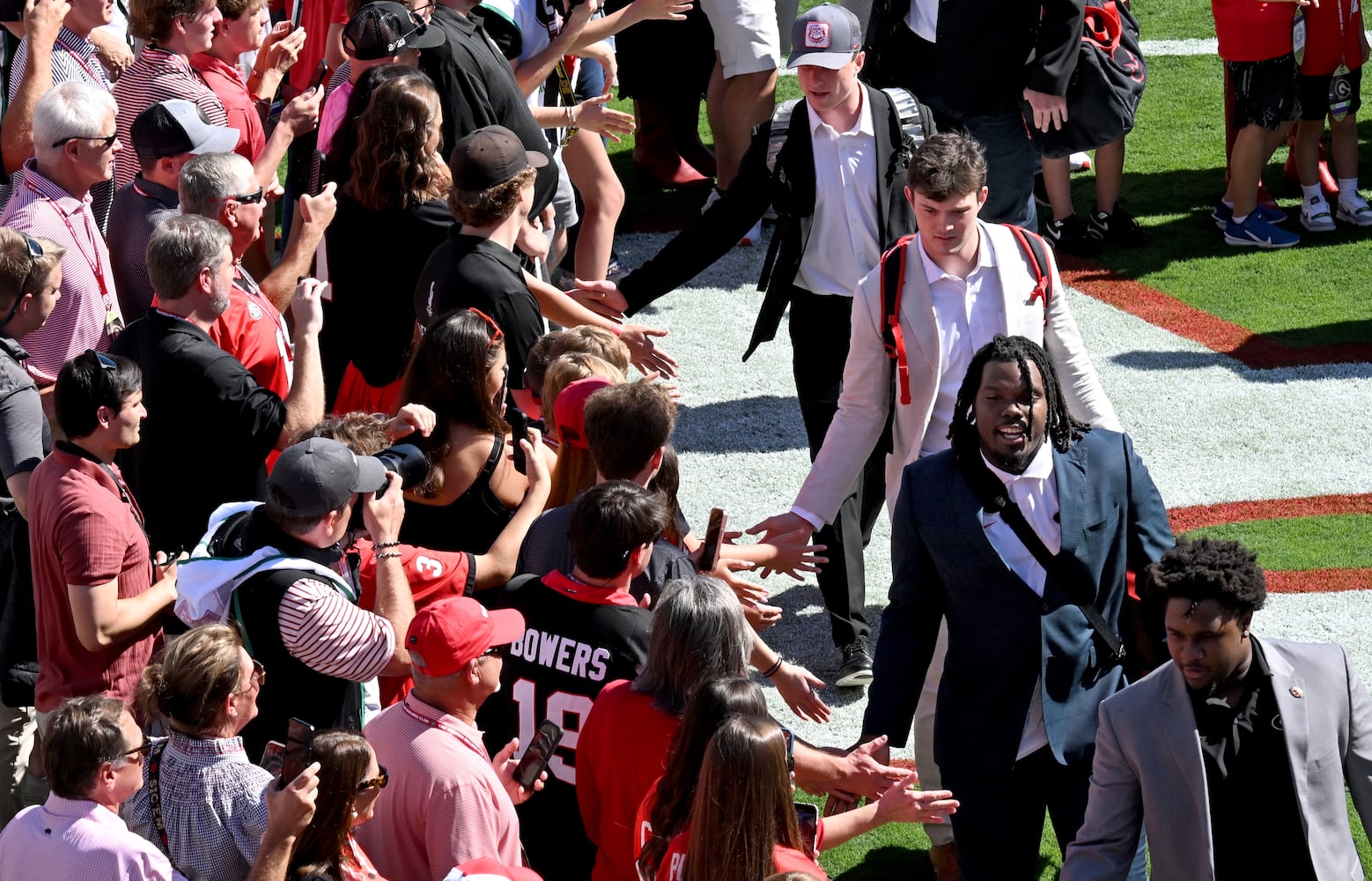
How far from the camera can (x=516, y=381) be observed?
18.9 feet

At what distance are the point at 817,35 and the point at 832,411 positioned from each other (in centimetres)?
147

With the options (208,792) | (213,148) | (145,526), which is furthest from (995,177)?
(208,792)

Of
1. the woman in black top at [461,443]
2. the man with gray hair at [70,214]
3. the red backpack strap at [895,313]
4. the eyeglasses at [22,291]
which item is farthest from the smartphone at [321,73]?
the red backpack strap at [895,313]

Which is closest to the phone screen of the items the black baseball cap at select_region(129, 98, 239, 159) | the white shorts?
the black baseball cap at select_region(129, 98, 239, 159)

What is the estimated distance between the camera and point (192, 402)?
16.5 feet

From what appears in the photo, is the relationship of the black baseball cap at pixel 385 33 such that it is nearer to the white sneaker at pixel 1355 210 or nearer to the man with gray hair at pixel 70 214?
the man with gray hair at pixel 70 214

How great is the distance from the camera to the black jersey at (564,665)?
4.00 metres

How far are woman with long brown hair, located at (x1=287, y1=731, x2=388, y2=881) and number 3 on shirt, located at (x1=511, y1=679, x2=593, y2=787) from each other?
0.49 metres

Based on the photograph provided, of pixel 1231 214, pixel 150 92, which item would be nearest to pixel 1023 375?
pixel 150 92

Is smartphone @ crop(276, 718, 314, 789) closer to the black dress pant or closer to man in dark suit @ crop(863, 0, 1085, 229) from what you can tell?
the black dress pant

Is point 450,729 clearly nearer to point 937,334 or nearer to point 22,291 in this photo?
point 937,334

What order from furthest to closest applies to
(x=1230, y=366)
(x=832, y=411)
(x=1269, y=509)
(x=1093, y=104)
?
1. (x=1230, y=366)
2. (x=1269, y=509)
3. (x=1093, y=104)
4. (x=832, y=411)

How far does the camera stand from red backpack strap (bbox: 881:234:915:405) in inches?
210

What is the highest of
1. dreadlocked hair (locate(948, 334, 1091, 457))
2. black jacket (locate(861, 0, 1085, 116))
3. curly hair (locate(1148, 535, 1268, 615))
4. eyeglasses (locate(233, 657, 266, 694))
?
black jacket (locate(861, 0, 1085, 116))
